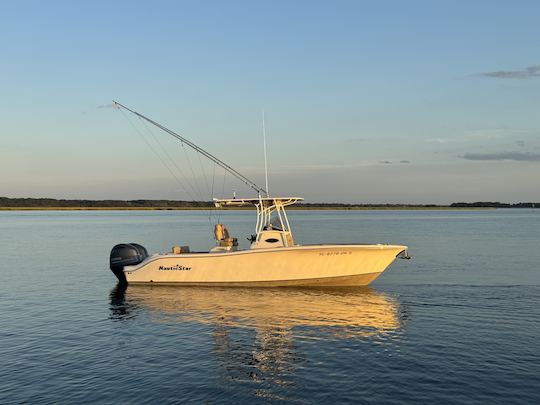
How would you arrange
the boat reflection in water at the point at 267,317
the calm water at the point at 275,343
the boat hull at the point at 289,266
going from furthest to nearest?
the boat hull at the point at 289,266
the boat reflection in water at the point at 267,317
the calm water at the point at 275,343

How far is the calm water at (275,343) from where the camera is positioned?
10727 mm

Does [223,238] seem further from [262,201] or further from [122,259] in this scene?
[122,259]

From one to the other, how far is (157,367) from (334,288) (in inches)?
471

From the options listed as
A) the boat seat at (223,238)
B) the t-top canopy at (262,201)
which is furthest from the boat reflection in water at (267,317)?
the t-top canopy at (262,201)

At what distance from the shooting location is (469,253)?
132 feet

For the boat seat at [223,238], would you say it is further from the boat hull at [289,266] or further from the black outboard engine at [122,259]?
the black outboard engine at [122,259]

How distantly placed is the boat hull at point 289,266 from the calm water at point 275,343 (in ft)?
2.08

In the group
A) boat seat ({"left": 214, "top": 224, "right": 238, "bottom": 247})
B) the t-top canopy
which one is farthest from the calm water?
the t-top canopy

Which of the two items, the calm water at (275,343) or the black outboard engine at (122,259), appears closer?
the calm water at (275,343)

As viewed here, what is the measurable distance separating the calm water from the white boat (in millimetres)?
668

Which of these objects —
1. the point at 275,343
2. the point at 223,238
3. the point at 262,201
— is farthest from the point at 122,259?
the point at 275,343

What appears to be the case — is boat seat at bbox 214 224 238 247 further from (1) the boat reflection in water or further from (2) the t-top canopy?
(1) the boat reflection in water

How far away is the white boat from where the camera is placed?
22.3m

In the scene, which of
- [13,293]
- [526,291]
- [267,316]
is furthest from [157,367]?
[526,291]
